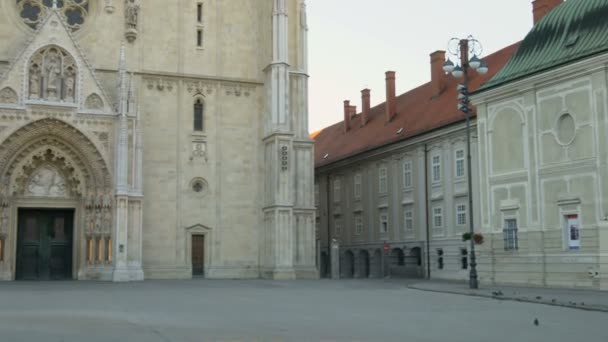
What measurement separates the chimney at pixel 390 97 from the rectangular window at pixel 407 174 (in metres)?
6.96

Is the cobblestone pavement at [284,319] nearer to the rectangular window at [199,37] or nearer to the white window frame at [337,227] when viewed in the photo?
the rectangular window at [199,37]

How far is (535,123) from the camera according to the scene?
107 ft

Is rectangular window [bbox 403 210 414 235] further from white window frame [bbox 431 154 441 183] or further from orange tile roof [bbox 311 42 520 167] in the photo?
orange tile roof [bbox 311 42 520 167]

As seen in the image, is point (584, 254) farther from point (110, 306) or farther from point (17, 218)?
point (17, 218)

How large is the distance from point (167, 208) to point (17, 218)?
294 inches

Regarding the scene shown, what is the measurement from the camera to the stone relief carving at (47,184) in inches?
1566

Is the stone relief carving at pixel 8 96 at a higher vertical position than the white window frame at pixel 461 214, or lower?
higher

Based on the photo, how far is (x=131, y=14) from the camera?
135 feet

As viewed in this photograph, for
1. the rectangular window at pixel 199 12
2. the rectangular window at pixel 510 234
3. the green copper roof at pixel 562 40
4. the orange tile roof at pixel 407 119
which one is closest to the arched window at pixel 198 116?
the rectangular window at pixel 199 12

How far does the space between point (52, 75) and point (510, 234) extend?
75.7 ft

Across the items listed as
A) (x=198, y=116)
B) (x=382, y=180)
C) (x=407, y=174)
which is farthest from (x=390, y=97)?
(x=198, y=116)

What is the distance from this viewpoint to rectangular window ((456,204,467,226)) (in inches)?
1673

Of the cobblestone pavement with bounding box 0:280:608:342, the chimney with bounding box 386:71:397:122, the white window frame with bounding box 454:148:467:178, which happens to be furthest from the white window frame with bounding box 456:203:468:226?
the cobblestone pavement with bounding box 0:280:608:342

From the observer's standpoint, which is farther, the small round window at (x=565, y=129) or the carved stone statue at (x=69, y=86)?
the carved stone statue at (x=69, y=86)
